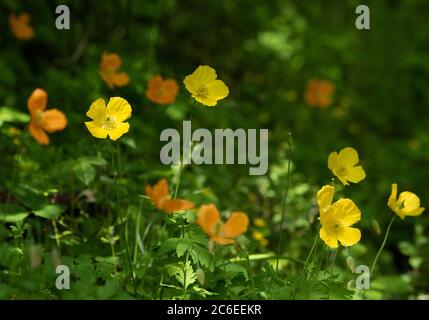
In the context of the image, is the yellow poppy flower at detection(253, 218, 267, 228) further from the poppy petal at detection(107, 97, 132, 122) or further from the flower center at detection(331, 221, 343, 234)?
the poppy petal at detection(107, 97, 132, 122)

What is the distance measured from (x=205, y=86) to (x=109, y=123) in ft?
0.85

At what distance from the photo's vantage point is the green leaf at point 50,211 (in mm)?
2023

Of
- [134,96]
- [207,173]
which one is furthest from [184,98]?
[207,173]

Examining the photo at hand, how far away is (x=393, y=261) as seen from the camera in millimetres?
3418

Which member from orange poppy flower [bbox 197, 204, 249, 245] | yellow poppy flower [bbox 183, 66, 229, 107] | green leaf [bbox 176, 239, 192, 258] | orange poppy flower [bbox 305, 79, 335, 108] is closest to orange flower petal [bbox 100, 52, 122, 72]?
yellow poppy flower [bbox 183, 66, 229, 107]

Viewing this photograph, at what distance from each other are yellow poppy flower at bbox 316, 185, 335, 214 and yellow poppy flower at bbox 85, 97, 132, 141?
1.61 ft

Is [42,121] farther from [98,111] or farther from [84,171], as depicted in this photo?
[98,111]

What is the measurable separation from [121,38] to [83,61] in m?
0.24

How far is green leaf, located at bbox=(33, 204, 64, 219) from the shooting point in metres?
2.02

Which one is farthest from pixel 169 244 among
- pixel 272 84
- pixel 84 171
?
pixel 272 84

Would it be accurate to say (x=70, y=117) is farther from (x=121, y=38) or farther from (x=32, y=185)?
(x=121, y=38)

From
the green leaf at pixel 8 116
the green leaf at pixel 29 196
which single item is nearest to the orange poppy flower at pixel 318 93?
the green leaf at pixel 8 116

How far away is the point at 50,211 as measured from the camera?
2051 mm
